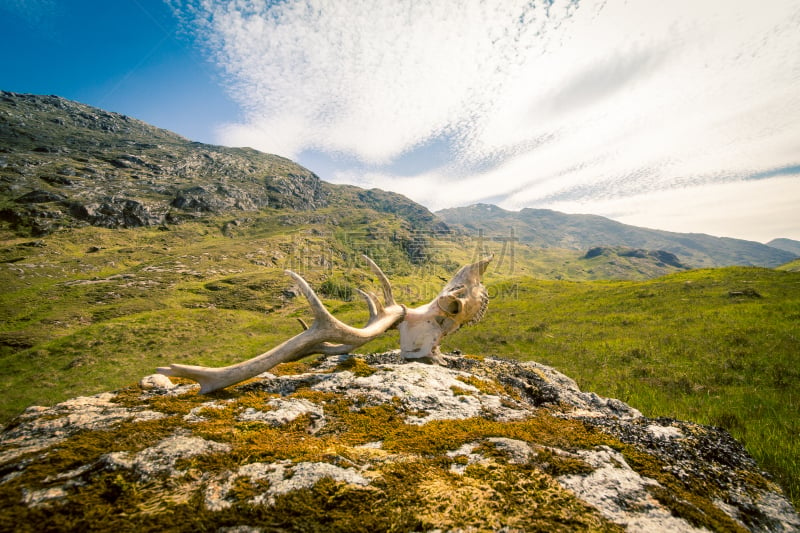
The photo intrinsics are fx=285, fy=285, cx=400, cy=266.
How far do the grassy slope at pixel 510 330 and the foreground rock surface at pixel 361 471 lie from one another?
7.88ft

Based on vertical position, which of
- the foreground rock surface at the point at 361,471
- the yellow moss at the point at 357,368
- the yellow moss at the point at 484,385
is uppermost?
the foreground rock surface at the point at 361,471

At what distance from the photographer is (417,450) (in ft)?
8.96

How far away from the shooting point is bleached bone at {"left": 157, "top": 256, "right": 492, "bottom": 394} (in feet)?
14.0

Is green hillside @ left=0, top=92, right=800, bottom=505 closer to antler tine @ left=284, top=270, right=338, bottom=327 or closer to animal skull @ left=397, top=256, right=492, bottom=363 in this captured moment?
animal skull @ left=397, top=256, right=492, bottom=363

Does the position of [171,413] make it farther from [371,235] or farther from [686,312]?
[371,235]

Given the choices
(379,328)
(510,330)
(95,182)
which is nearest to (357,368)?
(379,328)

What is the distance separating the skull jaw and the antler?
0.34m

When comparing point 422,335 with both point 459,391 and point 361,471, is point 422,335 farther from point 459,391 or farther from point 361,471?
point 361,471

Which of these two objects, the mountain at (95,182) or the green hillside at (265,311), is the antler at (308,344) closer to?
the green hillside at (265,311)

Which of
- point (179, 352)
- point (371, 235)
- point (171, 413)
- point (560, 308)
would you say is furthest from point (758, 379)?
point (371, 235)

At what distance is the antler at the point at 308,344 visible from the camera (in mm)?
4148

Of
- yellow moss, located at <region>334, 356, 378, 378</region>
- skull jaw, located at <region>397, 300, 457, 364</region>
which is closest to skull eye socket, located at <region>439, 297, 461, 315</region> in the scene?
skull jaw, located at <region>397, 300, 457, 364</region>

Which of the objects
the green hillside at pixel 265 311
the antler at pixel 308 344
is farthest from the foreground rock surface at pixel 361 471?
the green hillside at pixel 265 311

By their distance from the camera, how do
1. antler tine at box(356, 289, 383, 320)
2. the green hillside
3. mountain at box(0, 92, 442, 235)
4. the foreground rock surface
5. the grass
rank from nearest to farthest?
the foreground rock surface
the grass
antler tine at box(356, 289, 383, 320)
the green hillside
mountain at box(0, 92, 442, 235)
